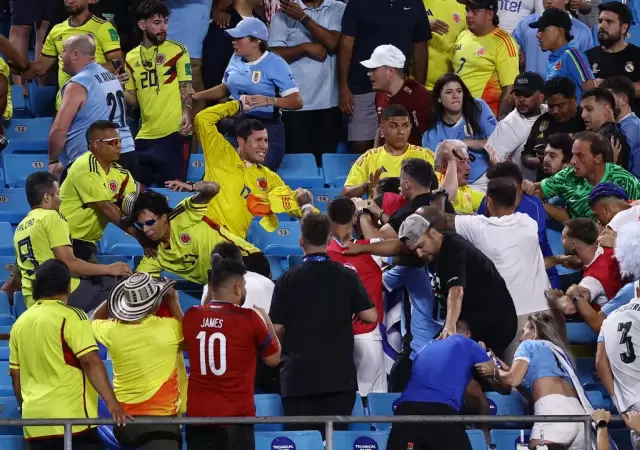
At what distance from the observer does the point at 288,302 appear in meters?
7.74

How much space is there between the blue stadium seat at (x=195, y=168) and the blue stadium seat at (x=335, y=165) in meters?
0.98

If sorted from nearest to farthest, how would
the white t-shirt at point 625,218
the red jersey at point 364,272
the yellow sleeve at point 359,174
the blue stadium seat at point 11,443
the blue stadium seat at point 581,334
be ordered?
the blue stadium seat at point 11,443
the red jersey at point 364,272
the white t-shirt at point 625,218
the blue stadium seat at point 581,334
the yellow sleeve at point 359,174

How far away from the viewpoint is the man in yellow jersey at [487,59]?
1162 cm

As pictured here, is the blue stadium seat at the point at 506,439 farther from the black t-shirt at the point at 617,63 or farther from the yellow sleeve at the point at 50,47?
the yellow sleeve at the point at 50,47

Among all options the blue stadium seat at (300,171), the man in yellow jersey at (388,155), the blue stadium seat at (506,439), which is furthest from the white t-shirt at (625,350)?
the blue stadium seat at (300,171)

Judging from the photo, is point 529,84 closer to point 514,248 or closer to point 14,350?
point 514,248

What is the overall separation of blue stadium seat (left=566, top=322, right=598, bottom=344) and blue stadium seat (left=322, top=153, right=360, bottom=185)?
2800 millimetres

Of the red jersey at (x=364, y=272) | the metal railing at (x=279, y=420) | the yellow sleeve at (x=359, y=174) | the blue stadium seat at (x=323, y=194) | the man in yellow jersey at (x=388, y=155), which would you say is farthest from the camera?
the blue stadium seat at (x=323, y=194)

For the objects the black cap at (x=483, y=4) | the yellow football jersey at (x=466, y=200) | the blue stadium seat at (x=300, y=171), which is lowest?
the blue stadium seat at (x=300, y=171)

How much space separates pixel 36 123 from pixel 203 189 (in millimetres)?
3029

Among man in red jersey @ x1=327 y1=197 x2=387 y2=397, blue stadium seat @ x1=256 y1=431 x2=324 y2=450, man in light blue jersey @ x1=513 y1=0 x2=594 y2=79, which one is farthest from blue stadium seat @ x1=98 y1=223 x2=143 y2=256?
man in light blue jersey @ x1=513 y1=0 x2=594 y2=79

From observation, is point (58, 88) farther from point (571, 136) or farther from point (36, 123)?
point (571, 136)

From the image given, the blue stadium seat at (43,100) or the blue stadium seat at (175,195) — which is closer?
the blue stadium seat at (175,195)

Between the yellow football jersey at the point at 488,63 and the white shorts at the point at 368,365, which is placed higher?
the yellow football jersey at the point at 488,63
